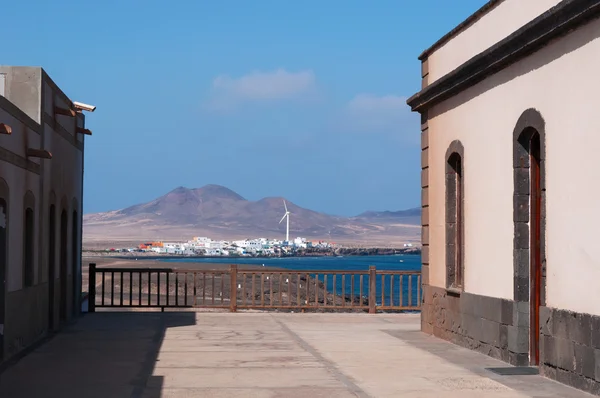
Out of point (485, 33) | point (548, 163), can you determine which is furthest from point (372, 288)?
point (548, 163)

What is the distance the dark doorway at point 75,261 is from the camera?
2188cm

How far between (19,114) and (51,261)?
13.7 ft

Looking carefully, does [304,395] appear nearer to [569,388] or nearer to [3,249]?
[569,388]

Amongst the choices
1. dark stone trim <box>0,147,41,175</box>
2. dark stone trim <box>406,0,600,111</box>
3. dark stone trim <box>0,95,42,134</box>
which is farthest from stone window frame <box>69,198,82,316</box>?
dark stone trim <box>406,0,600,111</box>

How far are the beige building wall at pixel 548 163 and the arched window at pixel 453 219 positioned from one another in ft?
1.06

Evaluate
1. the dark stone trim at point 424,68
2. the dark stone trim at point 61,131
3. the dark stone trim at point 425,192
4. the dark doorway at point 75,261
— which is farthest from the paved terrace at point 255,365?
the dark stone trim at point 424,68

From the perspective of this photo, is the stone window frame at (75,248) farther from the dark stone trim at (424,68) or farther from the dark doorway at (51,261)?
the dark stone trim at (424,68)

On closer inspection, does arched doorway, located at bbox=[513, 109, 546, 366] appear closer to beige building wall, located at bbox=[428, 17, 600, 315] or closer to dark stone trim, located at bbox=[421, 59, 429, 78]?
beige building wall, located at bbox=[428, 17, 600, 315]

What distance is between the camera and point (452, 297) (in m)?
16.8

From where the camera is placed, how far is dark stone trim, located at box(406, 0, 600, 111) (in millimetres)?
11555

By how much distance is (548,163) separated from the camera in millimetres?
12586

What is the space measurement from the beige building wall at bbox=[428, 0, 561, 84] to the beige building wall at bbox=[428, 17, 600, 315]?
0.16 meters

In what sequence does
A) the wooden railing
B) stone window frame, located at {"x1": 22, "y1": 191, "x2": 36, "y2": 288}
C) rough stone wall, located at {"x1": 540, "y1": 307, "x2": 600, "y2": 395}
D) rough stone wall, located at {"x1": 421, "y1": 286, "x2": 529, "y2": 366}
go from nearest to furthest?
rough stone wall, located at {"x1": 540, "y1": 307, "x2": 600, "y2": 395}, rough stone wall, located at {"x1": 421, "y1": 286, "x2": 529, "y2": 366}, stone window frame, located at {"x1": 22, "y1": 191, "x2": 36, "y2": 288}, the wooden railing

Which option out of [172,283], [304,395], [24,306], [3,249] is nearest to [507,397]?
[304,395]
